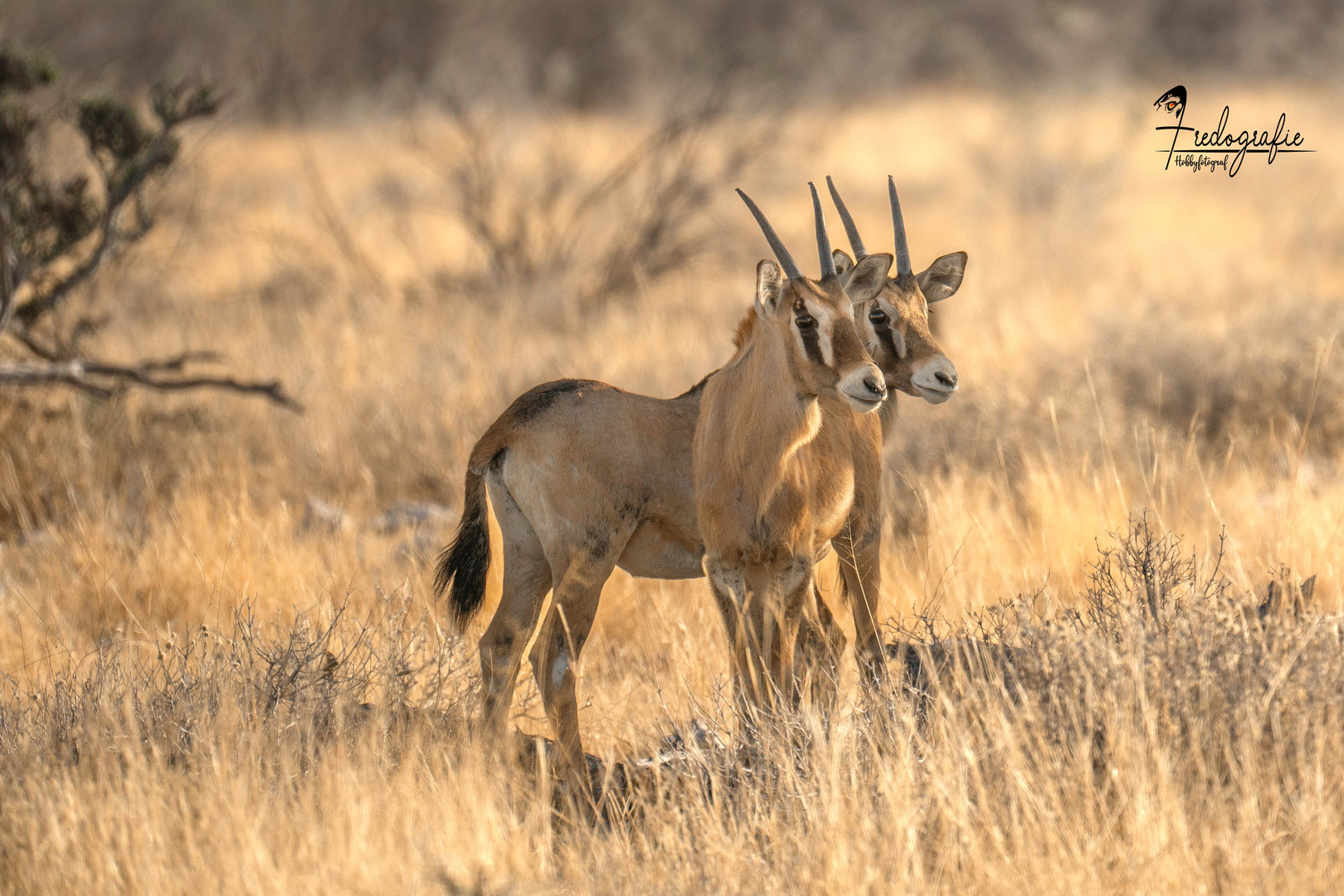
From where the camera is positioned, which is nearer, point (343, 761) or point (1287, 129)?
point (343, 761)

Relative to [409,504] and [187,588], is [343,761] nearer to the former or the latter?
[187,588]

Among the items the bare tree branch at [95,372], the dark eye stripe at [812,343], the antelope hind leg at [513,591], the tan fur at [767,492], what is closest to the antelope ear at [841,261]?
the tan fur at [767,492]

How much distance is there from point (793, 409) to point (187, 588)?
338 cm

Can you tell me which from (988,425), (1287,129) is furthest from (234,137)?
(988,425)

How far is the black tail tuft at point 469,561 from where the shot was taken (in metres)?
4.56

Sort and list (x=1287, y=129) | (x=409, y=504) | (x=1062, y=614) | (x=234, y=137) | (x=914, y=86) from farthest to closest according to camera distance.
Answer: (x=914, y=86) → (x=234, y=137) → (x=1287, y=129) → (x=409, y=504) → (x=1062, y=614)

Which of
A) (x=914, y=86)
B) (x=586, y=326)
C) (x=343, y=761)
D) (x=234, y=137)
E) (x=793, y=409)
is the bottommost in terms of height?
(x=343, y=761)

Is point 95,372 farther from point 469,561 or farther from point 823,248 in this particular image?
point 823,248

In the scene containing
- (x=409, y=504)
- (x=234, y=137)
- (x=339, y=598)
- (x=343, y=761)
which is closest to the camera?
(x=343, y=761)

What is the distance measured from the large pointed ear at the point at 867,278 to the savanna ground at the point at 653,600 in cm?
119

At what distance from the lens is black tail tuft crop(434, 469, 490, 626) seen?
4.56 metres

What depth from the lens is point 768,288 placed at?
3936 millimetres

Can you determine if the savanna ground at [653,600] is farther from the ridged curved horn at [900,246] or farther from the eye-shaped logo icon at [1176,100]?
the eye-shaped logo icon at [1176,100]

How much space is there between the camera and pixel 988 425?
755 cm
